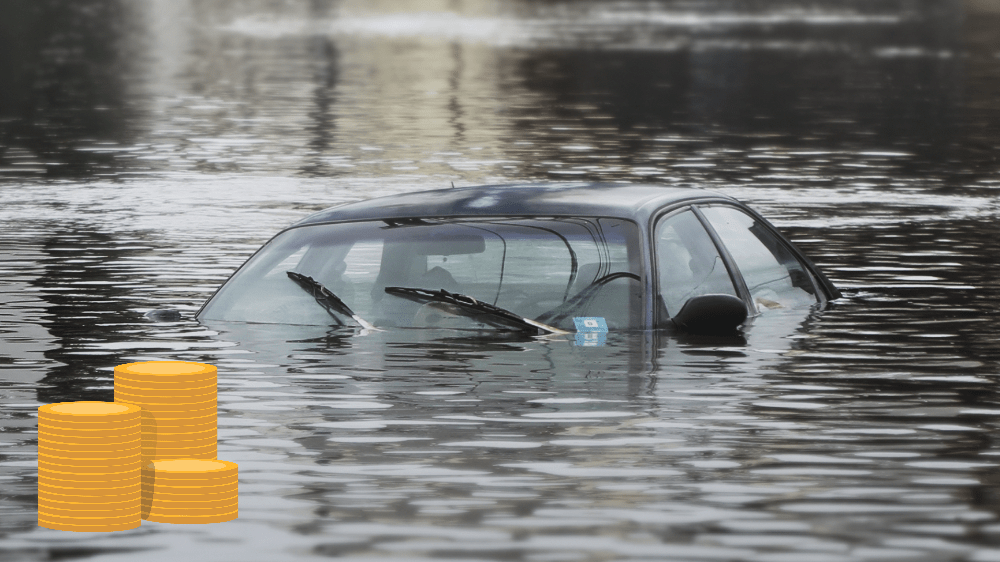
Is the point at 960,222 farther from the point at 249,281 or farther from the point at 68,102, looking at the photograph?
the point at 68,102

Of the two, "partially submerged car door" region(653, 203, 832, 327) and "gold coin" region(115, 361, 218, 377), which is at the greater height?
"gold coin" region(115, 361, 218, 377)

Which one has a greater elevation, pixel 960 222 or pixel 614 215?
pixel 614 215

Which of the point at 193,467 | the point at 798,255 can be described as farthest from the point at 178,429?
the point at 798,255

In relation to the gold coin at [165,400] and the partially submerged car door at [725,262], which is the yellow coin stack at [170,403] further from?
the partially submerged car door at [725,262]

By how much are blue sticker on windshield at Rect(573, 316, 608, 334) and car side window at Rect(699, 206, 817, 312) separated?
1136mm

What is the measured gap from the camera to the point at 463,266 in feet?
36.7

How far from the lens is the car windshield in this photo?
10680mm

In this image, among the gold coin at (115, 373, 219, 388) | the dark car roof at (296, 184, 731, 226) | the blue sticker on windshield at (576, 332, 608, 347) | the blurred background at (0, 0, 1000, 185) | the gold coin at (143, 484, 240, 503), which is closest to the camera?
the gold coin at (143, 484, 240, 503)

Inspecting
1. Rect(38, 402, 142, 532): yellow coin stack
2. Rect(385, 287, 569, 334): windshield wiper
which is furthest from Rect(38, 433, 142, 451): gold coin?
Rect(385, 287, 569, 334): windshield wiper

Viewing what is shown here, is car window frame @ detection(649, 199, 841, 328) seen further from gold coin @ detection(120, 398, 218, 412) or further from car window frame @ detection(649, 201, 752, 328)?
gold coin @ detection(120, 398, 218, 412)

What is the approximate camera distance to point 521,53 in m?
69.6

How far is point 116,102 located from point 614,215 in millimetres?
36205

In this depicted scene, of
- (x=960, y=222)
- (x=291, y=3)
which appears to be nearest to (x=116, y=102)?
(x=960, y=222)

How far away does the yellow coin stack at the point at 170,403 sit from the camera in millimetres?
7340
